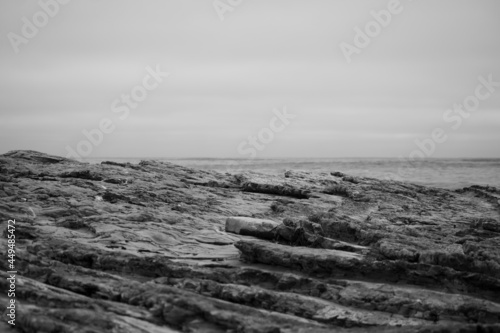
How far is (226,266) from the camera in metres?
9.42

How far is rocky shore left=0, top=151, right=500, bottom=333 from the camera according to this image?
733 cm

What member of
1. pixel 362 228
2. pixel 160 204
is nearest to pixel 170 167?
pixel 160 204

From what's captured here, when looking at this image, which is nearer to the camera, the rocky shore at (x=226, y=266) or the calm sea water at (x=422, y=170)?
the rocky shore at (x=226, y=266)

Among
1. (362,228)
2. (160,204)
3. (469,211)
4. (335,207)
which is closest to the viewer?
(362,228)

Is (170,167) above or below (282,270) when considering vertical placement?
above

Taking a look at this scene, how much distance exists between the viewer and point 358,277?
357 inches

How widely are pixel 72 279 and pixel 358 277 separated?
5.07m

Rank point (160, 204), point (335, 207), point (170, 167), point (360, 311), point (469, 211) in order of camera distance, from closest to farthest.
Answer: point (360, 311) < point (160, 204) < point (335, 207) < point (469, 211) < point (170, 167)

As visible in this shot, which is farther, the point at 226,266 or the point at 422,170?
the point at 422,170

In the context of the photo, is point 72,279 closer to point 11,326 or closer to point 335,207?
point 11,326

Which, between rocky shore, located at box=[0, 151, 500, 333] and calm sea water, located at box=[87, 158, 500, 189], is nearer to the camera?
rocky shore, located at box=[0, 151, 500, 333]

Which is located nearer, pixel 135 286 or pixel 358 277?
pixel 135 286

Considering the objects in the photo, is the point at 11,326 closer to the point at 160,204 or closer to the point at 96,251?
the point at 96,251

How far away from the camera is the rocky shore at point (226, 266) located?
7328 mm
